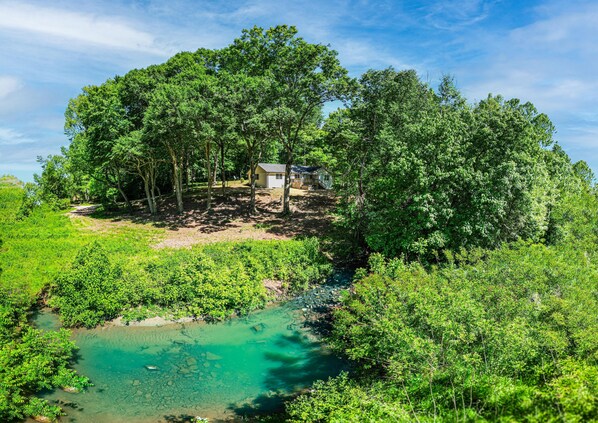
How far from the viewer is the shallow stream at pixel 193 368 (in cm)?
1298

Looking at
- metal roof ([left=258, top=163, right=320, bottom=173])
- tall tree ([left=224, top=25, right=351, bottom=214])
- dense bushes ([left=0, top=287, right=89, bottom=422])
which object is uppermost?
tall tree ([left=224, top=25, right=351, bottom=214])

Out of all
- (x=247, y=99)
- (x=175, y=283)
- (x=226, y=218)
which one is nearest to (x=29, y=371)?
(x=175, y=283)

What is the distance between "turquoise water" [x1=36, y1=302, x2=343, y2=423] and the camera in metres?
13.0

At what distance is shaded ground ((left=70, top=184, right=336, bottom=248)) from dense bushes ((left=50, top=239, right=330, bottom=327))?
7989mm

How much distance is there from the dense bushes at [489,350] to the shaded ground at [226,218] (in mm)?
20902

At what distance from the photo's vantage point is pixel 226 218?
3866cm

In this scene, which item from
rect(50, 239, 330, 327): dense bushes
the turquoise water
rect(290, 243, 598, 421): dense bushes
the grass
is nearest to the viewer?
rect(290, 243, 598, 421): dense bushes

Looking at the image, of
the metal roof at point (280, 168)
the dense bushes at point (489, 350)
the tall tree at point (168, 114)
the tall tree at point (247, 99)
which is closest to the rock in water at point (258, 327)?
the dense bushes at point (489, 350)

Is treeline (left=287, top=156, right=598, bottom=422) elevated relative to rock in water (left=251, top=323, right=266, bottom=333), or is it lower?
elevated

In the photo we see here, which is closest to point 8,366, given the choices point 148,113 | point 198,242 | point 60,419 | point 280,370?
point 60,419

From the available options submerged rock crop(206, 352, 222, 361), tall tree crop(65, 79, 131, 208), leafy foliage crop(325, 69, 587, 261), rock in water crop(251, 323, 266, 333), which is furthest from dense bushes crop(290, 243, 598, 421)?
tall tree crop(65, 79, 131, 208)

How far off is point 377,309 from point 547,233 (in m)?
20.8

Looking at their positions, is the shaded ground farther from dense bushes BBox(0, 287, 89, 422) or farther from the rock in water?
dense bushes BBox(0, 287, 89, 422)

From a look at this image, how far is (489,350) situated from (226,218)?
104ft
